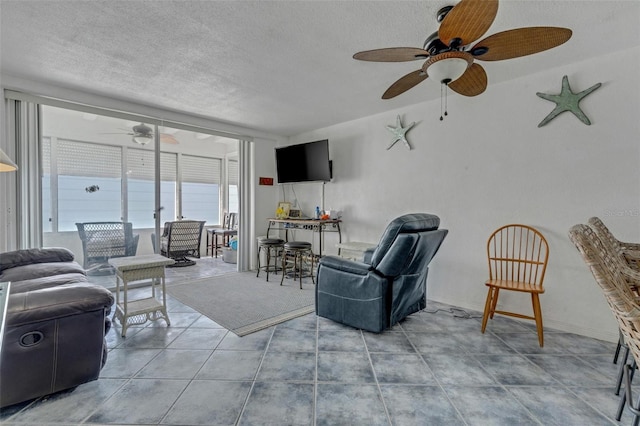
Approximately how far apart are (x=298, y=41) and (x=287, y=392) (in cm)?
239

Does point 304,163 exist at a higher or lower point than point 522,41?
lower

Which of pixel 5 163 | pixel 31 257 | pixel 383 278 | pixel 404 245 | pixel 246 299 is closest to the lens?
pixel 5 163

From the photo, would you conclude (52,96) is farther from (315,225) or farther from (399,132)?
(399,132)

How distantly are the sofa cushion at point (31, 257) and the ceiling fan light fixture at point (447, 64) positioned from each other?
3426 millimetres

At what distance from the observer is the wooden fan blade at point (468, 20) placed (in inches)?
50.1

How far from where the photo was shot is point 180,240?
5.20 m

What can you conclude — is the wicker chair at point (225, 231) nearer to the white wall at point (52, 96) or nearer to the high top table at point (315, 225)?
the white wall at point (52, 96)

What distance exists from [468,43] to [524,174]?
5.85 ft

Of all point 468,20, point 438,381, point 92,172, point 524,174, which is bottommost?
point 438,381

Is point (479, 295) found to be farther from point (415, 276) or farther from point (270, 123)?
point (270, 123)

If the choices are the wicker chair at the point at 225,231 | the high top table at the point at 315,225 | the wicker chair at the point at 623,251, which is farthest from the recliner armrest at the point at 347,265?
the wicker chair at the point at 225,231

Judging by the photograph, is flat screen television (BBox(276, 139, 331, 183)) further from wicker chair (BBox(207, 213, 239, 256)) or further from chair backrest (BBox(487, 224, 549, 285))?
chair backrest (BBox(487, 224, 549, 285))

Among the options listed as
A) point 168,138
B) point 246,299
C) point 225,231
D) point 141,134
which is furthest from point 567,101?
point 168,138

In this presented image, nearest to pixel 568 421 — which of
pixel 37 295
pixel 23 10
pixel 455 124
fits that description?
A: pixel 455 124
